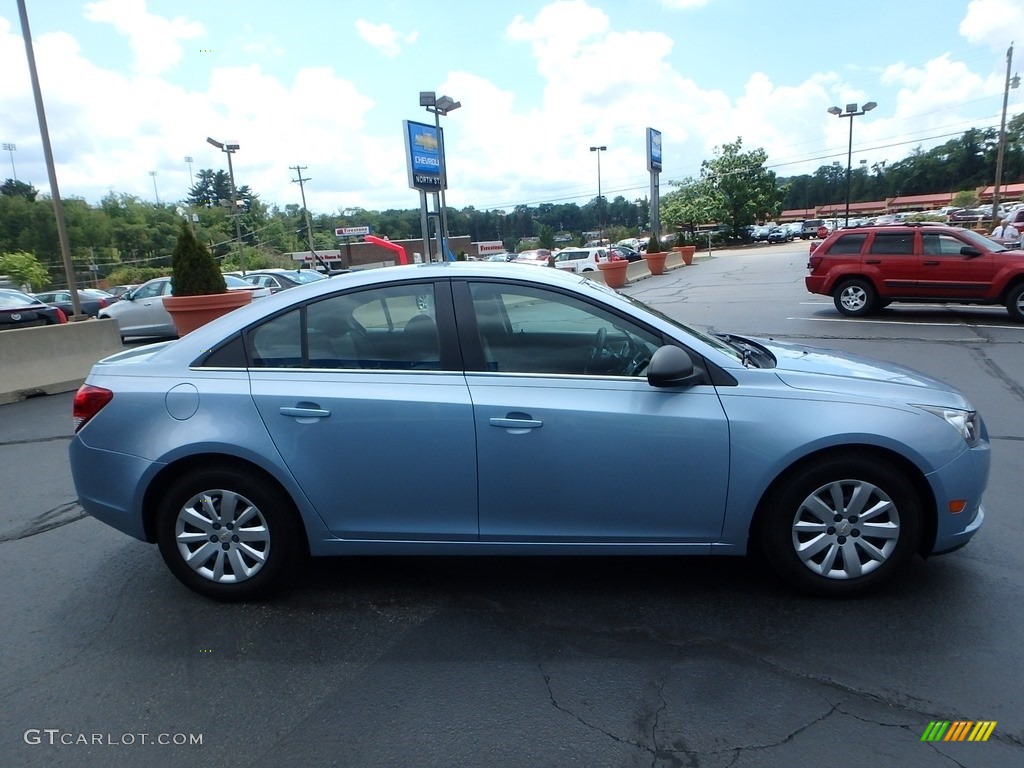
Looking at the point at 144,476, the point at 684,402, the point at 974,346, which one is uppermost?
the point at 684,402

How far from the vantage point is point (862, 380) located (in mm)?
3486

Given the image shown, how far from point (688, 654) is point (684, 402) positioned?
3.66 feet

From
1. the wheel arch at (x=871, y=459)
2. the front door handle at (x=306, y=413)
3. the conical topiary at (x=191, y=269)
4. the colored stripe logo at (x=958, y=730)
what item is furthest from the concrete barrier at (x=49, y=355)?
the colored stripe logo at (x=958, y=730)

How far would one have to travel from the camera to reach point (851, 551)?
338 centimetres

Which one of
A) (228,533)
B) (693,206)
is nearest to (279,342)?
(228,533)

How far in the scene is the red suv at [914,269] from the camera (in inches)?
503

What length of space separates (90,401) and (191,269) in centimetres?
797

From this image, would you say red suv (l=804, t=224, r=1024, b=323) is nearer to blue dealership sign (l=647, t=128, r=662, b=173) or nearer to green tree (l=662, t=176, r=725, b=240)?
blue dealership sign (l=647, t=128, r=662, b=173)

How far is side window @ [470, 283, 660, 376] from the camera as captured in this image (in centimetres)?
349

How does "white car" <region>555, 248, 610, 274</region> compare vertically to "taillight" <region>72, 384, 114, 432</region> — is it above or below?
below

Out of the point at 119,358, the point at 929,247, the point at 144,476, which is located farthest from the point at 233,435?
the point at 929,247

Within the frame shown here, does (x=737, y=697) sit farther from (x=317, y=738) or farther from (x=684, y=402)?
(x=317, y=738)

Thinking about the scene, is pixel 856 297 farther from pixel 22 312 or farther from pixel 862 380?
pixel 22 312

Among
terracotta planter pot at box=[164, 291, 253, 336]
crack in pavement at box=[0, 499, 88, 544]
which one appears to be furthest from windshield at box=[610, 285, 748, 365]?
terracotta planter pot at box=[164, 291, 253, 336]
